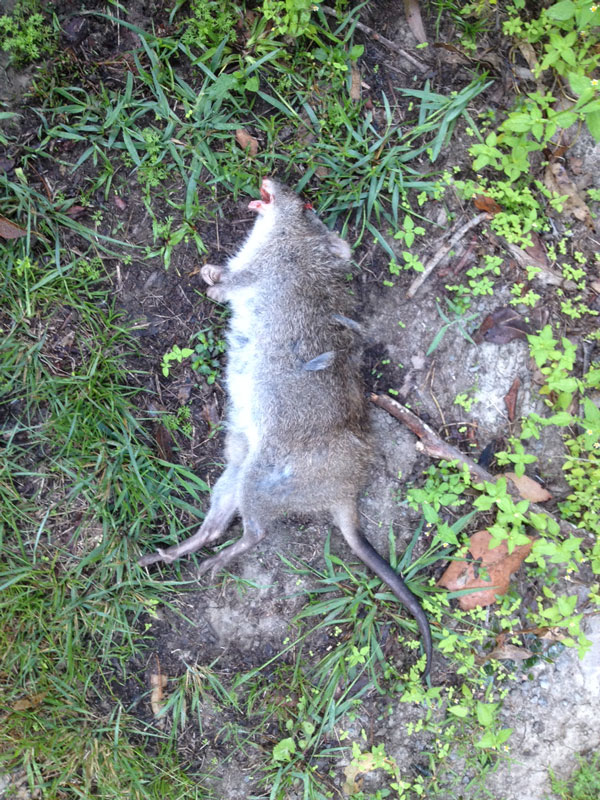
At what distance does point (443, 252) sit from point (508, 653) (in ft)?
10.1

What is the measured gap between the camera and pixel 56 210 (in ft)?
13.4

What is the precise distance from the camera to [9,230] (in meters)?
3.98

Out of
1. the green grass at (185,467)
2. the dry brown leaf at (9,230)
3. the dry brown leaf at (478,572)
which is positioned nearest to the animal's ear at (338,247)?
the green grass at (185,467)

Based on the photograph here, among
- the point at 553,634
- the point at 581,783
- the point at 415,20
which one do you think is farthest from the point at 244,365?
the point at 581,783

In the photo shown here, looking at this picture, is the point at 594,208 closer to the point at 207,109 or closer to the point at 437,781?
the point at 207,109

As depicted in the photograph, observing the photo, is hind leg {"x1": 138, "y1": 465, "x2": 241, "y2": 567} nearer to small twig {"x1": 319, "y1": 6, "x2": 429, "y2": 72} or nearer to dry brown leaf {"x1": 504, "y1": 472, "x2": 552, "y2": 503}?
dry brown leaf {"x1": 504, "y1": 472, "x2": 552, "y2": 503}

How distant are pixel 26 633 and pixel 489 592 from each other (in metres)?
3.37

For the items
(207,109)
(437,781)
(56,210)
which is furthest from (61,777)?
(207,109)

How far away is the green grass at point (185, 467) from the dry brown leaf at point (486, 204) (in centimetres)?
6

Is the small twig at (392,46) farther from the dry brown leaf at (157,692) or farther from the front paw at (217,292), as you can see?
the dry brown leaf at (157,692)

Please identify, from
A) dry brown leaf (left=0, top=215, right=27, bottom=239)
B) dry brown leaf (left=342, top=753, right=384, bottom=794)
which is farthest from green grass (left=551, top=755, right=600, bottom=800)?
dry brown leaf (left=0, top=215, right=27, bottom=239)

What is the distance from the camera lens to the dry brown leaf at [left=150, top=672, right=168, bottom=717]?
4.14 metres

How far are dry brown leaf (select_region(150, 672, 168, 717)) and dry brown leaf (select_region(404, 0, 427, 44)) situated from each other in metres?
5.15

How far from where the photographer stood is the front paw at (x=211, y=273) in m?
4.12
